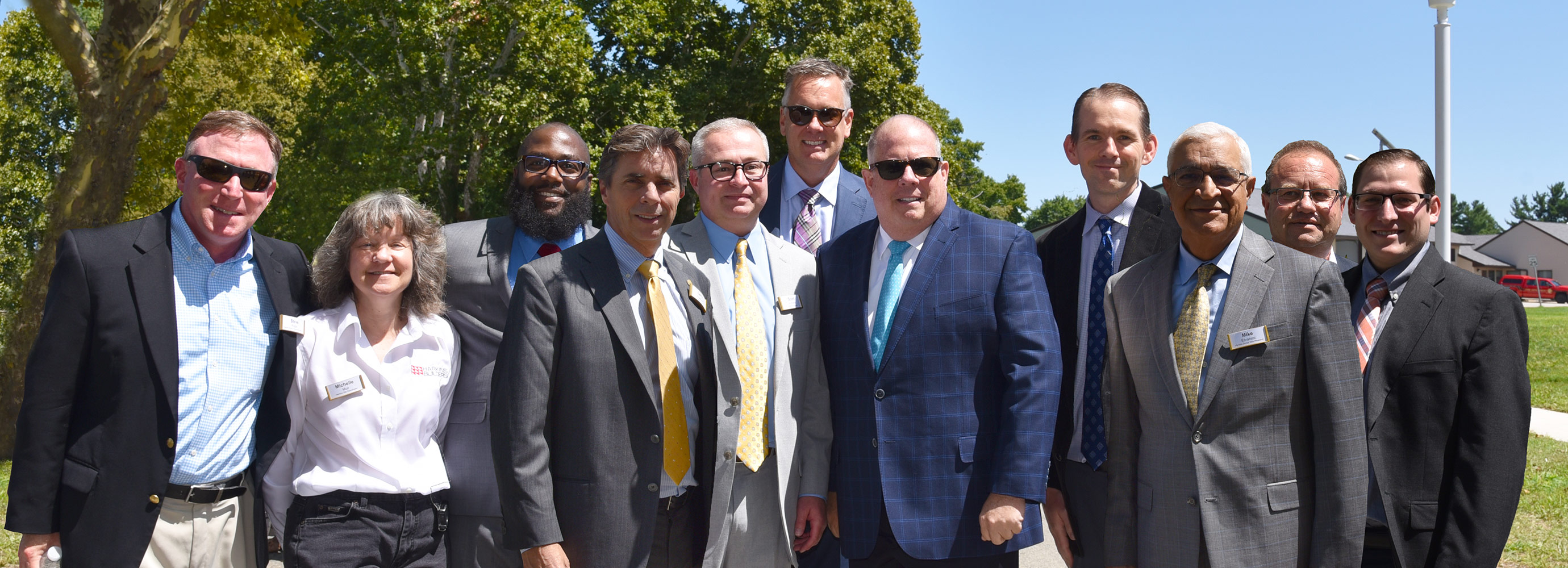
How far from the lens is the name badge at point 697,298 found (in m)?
3.17

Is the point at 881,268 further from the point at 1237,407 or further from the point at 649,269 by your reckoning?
the point at 1237,407

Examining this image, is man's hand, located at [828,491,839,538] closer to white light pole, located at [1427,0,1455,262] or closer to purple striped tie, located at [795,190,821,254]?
purple striped tie, located at [795,190,821,254]

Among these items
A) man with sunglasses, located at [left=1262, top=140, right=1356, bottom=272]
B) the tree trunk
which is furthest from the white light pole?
the tree trunk

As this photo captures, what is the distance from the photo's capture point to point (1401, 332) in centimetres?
306

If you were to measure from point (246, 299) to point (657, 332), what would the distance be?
153 cm

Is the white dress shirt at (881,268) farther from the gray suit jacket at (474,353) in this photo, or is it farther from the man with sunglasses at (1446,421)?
the man with sunglasses at (1446,421)

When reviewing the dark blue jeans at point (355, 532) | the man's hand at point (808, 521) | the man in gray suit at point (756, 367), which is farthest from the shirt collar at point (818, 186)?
the dark blue jeans at point (355, 532)

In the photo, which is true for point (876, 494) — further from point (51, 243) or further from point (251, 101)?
point (251, 101)

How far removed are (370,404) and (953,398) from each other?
200cm

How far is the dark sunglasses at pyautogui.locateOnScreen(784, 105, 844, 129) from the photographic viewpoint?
14.6ft

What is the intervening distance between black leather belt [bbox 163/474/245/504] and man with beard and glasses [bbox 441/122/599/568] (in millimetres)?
690

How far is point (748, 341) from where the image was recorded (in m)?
3.18

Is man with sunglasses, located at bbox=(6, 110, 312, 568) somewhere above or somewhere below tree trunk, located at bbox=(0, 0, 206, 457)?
below

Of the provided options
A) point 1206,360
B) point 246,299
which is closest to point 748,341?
point 1206,360
